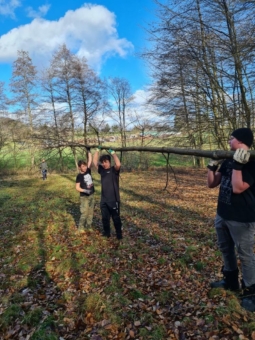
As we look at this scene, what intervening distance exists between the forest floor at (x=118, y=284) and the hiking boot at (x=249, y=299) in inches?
2.8

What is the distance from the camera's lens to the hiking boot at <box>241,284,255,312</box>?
334cm

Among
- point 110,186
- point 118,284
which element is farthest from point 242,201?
point 110,186

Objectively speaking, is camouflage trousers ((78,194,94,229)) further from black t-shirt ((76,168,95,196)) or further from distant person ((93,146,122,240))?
distant person ((93,146,122,240))

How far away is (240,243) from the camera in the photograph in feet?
10.3

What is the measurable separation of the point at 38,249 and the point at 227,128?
8760 mm

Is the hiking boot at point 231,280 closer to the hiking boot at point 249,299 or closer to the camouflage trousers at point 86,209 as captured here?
the hiking boot at point 249,299

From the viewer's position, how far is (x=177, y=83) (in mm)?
10930

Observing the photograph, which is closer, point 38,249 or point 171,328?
point 171,328

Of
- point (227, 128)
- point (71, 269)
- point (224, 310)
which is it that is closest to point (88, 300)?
point (71, 269)

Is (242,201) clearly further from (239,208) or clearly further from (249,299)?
(249,299)

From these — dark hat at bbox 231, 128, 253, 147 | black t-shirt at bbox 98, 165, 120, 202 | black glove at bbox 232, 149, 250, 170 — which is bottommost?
black t-shirt at bbox 98, 165, 120, 202

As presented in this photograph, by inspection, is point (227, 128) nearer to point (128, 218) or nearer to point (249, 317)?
point (128, 218)

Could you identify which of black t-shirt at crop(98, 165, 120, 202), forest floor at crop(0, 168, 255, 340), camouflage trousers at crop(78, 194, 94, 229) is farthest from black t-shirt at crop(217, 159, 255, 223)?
camouflage trousers at crop(78, 194, 94, 229)

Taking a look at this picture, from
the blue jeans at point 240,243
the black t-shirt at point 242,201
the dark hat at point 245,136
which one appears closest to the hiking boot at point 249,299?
the blue jeans at point 240,243
